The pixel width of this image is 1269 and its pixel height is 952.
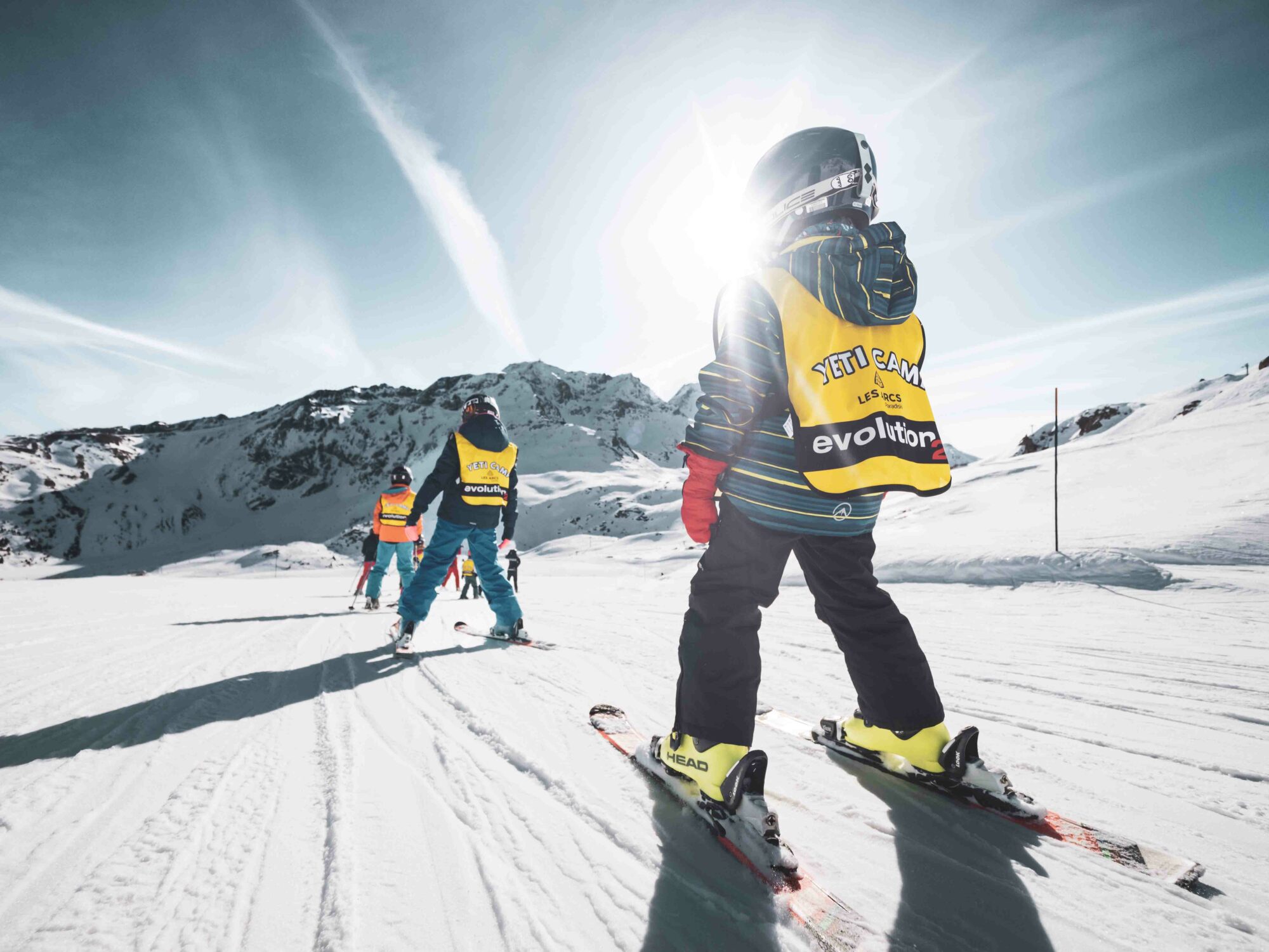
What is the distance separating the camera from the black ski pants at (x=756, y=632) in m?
1.55

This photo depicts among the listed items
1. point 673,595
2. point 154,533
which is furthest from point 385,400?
point 673,595

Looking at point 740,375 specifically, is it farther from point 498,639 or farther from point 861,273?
point 498,639

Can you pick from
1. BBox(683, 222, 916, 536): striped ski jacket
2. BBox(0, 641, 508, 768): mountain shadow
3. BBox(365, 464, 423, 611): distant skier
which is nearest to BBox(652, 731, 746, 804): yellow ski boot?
BBox(683, 222, 916, 536): striped ski jacket

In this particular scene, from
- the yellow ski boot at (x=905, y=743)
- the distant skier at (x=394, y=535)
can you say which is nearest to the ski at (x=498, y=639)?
the yellow ski boot at (x=905, y=743)

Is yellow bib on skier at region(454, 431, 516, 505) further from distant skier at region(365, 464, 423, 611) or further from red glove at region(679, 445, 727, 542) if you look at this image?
distant skier at region(365, 464, 423, 611)

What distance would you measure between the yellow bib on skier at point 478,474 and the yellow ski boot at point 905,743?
3249mm

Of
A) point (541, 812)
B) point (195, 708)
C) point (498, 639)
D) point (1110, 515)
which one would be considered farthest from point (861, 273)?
point (1110, 515)

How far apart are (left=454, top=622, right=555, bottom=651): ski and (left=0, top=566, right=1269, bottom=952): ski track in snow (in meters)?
0.66

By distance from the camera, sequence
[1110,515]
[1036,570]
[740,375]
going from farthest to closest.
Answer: [1110,515] < [1036,570] < [740,375]

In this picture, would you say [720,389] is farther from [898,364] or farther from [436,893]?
[436,893]

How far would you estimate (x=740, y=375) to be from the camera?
5.34 ft

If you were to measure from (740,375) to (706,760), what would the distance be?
1.19 meters

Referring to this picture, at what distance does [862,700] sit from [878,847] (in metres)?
0.46

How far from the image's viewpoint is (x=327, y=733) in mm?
2123
